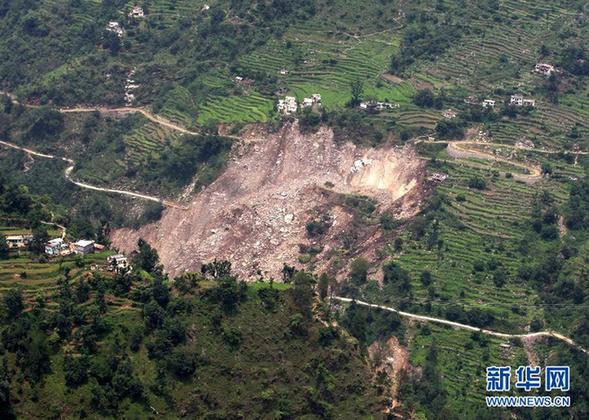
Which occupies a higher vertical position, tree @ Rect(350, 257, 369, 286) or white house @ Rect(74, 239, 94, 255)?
white house @ Rect(74, 239, 94, 255)

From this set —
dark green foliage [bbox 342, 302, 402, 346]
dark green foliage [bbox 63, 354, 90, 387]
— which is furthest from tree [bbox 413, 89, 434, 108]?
dark green foliage [bbox 63, 354, 90, 387]

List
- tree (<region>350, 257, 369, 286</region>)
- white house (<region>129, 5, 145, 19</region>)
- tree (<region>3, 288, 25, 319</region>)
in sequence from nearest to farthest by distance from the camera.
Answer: tree (<region>3, 288, 25, 319</region>) < tree (<region>350, 257, 369, 286</region>) < white house (<region>129, 5, 145, 19</region>)

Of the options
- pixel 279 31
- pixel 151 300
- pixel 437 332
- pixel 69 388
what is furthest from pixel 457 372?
pixel 279 31

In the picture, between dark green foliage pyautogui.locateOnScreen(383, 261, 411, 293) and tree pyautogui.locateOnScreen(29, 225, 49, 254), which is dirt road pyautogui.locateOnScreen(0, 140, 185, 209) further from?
tree pyautogui.locateOnScreen(29, 225, 49, 254)

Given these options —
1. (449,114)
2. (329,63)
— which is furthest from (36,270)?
(329,63)

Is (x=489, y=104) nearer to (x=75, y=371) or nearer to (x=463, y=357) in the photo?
(x=463, y=357)

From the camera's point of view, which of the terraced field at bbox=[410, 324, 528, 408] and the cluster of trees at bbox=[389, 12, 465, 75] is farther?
the cluster of trees at bbox=[389, 12, 465, 75]

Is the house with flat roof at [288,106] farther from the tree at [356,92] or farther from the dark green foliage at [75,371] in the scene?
the dark green foliage at [75,371]
